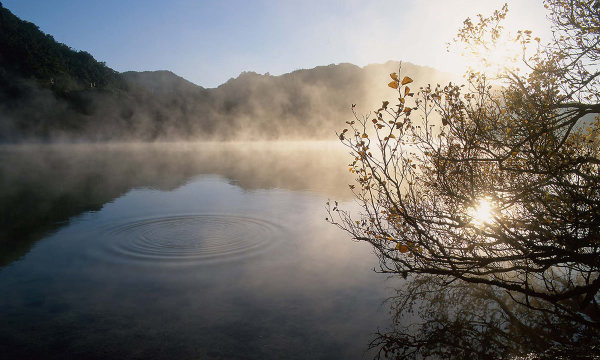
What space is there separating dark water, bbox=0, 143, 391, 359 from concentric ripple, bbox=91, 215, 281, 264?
0.15ft

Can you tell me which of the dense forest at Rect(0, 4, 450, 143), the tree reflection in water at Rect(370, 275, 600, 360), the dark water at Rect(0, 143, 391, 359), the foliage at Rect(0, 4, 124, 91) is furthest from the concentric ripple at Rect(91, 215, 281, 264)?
the foliage at Rect(0, 4, 124, 91)

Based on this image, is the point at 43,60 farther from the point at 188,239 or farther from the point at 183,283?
the point at 183,283

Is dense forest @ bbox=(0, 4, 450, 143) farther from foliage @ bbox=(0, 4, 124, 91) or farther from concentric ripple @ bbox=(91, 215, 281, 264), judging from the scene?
concentric ripple @ bbox=(91, 215, 281, 264)

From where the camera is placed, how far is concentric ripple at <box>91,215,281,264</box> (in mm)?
12922

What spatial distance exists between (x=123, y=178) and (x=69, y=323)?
94.9 feet

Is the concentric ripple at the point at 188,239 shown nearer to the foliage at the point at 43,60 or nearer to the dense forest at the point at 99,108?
the dense forest at the point at 99,108

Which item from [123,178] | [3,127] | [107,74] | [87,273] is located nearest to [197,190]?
[123,178]

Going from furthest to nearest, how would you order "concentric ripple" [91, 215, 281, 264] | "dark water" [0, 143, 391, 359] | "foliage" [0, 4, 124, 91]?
"foliage" [0, 4, 124, 91]
"concentric ripple" [91, 215, 281, 264]
"dark water" [0, 143, 391, 359]

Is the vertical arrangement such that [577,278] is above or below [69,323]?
above

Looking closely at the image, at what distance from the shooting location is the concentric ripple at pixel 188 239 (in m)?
12.9

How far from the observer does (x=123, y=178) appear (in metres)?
34.5

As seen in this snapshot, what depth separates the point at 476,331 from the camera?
7902mm

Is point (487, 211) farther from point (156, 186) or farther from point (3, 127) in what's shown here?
point (3, 127)

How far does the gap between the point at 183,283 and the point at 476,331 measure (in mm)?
7722
